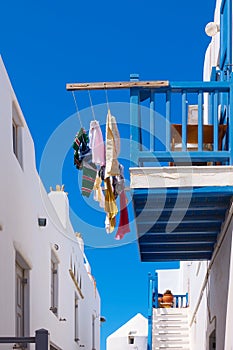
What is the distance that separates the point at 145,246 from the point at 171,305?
402 inches

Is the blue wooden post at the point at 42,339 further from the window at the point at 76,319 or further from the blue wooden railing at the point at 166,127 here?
the window at the point at 76,319

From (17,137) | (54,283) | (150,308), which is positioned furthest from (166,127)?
(150,308)

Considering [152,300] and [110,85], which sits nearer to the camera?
[110,85]

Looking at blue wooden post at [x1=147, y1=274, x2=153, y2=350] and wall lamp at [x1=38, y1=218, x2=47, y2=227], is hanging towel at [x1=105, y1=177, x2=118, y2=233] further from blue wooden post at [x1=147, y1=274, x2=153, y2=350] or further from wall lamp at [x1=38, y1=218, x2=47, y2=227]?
blue wooden post at [x1=147, y1=274, x2=153, y2=350]

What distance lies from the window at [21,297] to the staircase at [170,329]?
254 inches

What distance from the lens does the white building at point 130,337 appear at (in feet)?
91.1

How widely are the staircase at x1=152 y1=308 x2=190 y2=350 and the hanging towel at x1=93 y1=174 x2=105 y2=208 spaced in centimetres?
816

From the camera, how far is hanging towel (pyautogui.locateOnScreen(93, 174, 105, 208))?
859 centimetres

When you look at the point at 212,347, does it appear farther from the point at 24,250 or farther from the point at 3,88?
the point at 3,88

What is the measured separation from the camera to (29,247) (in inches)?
416

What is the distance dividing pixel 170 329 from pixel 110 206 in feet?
30.9

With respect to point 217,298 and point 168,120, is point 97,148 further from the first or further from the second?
point 217,298

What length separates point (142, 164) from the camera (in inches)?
324

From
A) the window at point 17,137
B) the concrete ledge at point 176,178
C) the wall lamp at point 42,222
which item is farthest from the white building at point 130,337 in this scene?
the concrete ledge at point 176,178
